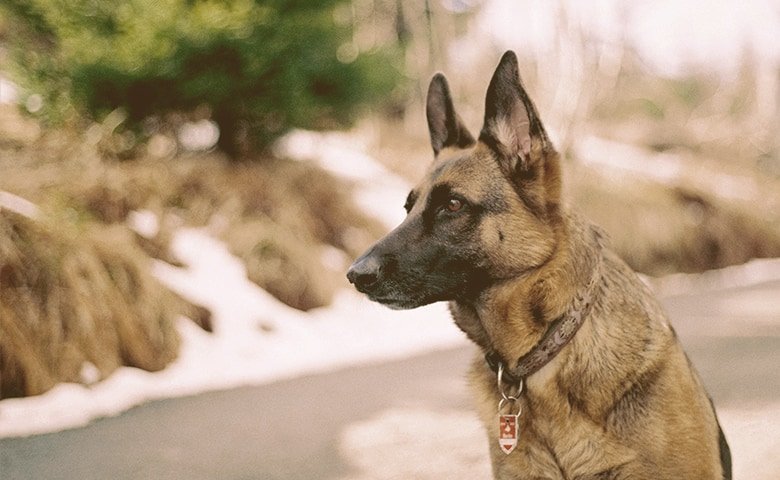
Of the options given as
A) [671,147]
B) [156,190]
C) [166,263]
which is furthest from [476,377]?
[671,147]

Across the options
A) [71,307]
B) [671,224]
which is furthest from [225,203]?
[671,224]

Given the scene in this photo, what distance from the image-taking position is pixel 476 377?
252 cm

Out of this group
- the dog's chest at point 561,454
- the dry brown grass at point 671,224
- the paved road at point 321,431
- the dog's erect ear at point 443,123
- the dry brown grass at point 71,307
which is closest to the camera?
the dog's chest at point 561,454

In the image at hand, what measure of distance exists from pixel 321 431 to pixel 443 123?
162 cm

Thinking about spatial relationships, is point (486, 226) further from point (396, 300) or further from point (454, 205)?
point (396, 300)

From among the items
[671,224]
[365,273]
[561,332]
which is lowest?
[671,224]

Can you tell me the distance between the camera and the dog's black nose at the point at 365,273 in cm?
229

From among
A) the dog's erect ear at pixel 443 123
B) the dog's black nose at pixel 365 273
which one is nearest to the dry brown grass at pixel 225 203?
the dog's erect ear at pixel 443 123

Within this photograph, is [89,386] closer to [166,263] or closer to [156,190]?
[166,263]

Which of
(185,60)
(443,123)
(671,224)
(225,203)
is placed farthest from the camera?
(671,224)

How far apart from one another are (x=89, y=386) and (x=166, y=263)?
1451 millimetres

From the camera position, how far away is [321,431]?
352 cm

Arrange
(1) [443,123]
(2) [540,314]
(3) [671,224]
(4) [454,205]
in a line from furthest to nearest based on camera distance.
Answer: (3) [671,224]
(1) [443,123]
(4) [454,205]
(2) [540,314]

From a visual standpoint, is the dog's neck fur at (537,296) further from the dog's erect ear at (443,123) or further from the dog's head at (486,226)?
the dog's erect ear at (443,123)
